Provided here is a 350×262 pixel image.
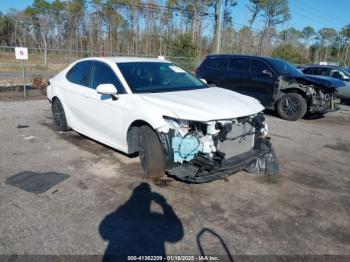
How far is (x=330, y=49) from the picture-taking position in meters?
71.4

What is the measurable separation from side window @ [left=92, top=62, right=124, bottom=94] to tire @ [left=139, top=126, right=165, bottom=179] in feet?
2.90

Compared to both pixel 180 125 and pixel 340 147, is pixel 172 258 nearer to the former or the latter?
pixel 180 125

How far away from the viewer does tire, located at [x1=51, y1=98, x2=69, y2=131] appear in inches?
257

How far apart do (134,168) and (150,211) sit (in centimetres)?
132

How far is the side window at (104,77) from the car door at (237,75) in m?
5.83

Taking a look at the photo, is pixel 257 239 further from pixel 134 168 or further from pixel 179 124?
pixel 134 168

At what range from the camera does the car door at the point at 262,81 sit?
9.55 meters

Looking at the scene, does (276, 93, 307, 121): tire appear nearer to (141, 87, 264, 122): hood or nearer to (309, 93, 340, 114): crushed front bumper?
(309, 93, 340, 114): crushed front bumper

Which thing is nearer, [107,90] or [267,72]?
[107,90]

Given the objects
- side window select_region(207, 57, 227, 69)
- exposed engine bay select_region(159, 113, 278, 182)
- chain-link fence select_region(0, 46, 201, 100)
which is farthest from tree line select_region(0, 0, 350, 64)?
exposed engine bay select_region(159, 113, 278, 182)

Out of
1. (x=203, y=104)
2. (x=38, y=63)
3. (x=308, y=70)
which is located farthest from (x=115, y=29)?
(x=203, y=104)

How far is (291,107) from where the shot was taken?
370 inches

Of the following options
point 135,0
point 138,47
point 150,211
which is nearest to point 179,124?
point 150,211

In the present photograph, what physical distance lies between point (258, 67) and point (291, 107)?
160cm
